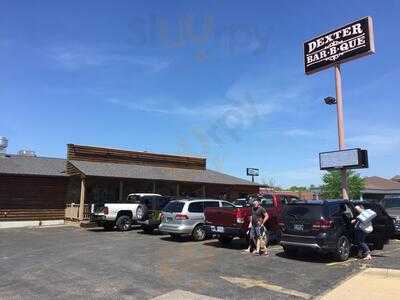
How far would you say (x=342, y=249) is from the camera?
44.5ft

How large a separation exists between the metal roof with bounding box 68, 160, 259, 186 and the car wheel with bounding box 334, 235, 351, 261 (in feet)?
55.5

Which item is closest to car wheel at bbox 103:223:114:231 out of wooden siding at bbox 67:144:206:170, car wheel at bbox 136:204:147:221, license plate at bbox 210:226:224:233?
car wheel at bbox 136:204:147:221

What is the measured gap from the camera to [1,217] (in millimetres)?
27234

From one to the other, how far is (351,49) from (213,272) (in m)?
15.1

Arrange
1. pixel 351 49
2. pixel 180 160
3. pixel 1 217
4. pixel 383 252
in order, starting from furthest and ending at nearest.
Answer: pixel 180 160, pixel 1 217, pixel 351 49, pixel 383 252

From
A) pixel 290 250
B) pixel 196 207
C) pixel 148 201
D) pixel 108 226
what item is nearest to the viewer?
pixel 290 250

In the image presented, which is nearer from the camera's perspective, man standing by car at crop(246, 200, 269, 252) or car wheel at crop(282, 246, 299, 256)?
car wheel at crop(282, 246, 299, 256)

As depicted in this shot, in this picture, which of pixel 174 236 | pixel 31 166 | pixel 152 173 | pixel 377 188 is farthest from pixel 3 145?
pixel 377 188

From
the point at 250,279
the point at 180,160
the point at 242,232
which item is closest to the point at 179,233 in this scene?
the point at 242,232

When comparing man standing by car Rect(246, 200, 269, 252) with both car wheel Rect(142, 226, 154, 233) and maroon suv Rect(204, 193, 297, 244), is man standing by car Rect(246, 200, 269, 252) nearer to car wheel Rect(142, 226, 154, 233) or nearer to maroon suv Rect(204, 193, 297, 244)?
maroon suv Rect(204, 193, 297, 244)

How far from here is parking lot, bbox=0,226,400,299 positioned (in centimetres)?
952

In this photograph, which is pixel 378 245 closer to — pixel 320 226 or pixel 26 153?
pixel 320 226

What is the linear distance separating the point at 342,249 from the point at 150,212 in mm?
11309

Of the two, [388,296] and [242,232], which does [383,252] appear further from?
[388,296]
